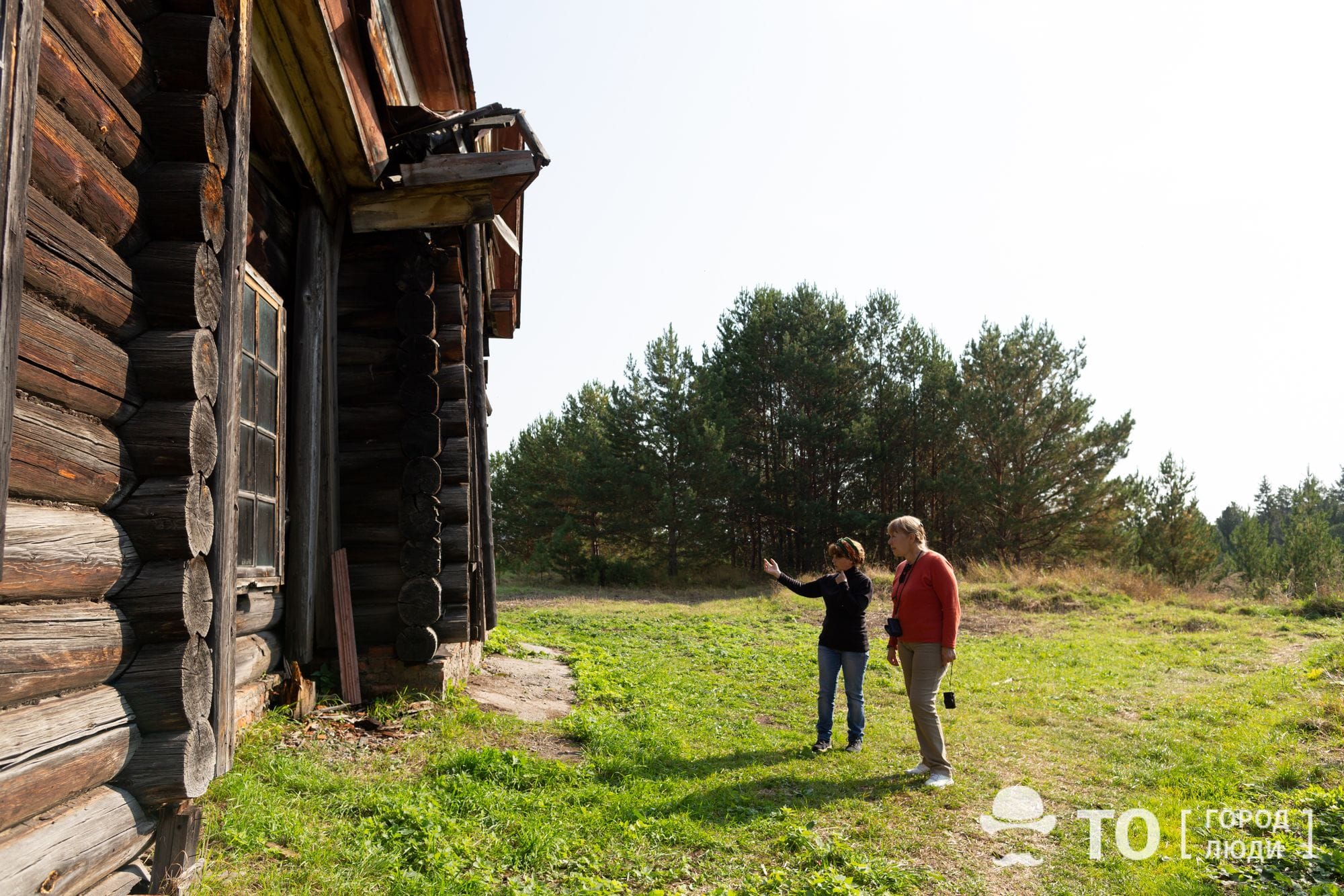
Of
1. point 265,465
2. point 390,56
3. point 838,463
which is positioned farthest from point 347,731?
point 838,463

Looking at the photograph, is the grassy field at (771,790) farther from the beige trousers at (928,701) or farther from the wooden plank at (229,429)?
the wooden plank at (229,429)

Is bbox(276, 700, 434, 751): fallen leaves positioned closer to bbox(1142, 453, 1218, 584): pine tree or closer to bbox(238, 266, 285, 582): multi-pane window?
bbox(238, 266, 285, 582): multi-pane window

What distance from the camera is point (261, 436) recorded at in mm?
6105

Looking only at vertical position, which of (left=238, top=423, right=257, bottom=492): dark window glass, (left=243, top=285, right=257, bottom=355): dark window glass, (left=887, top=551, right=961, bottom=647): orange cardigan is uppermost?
(left=243, top=285, right=257, bottom=355): dark window glass

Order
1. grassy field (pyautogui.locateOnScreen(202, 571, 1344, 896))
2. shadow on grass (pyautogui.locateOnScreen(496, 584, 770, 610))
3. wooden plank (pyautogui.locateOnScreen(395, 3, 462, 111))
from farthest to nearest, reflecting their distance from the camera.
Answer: shadow on grass (pyautogui.locateOnScreen(496, 584, 770, 610))
wooden plank (pyautogui.locateOnScreen(395, 3, 462, 111))
grassy field (pyautogui.locateOnScreen(202, 571, 1344, 896))

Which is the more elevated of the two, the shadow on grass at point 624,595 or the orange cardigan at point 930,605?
the orange cardigan at point 930,605

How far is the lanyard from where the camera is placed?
649 cm

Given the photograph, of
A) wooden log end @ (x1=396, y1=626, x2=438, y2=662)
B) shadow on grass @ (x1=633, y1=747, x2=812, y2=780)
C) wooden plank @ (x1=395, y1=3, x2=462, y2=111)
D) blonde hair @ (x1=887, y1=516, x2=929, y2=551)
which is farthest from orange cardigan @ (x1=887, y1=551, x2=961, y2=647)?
wooden plank @ (x1=395, y1=3, x2=462, y2=111)

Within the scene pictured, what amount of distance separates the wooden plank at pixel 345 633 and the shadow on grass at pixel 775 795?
9.72 ft

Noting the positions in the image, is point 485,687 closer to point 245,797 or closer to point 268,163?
point 245,797

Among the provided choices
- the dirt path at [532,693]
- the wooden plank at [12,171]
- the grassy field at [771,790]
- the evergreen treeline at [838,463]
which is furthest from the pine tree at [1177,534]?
the wooden plank at [12,171]

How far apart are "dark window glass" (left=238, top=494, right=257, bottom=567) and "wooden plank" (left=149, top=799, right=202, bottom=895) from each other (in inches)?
97.8

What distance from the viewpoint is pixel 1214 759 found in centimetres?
693

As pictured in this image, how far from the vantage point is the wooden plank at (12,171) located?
7.95 feet
